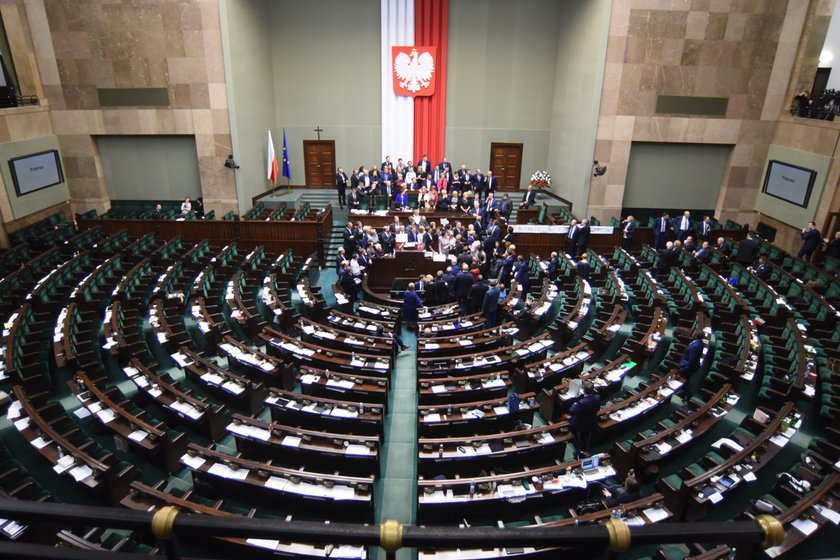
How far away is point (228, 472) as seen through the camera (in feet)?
23.3

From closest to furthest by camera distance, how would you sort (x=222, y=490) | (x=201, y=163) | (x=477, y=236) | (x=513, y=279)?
1. (x=222, y=490)
2. (x=513, y=279)
3. (x=477, y=236)
4. (x=201, y=163)

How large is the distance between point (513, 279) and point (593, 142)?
8962 mm

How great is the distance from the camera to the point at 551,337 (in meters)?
11.8

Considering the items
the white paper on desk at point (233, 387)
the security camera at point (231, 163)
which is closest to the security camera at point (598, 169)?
the security camera at point (231, 163)

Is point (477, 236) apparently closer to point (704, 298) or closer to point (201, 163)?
point (704, 298)

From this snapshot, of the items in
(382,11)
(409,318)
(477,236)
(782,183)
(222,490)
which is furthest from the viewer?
(382,11)

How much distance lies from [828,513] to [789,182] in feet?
53.9

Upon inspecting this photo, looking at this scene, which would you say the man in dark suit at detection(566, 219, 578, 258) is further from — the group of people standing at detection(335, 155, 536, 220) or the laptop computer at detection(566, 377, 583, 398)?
the laptop computer at detection(566, 377, 583, 398)

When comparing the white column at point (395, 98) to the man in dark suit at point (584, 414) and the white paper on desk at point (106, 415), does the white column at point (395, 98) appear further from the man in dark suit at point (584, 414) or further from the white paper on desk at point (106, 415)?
the man in dark suit at point (584, 414)

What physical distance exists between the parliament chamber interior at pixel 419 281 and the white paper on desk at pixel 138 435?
0.39 feet

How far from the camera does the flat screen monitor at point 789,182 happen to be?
58.0ft

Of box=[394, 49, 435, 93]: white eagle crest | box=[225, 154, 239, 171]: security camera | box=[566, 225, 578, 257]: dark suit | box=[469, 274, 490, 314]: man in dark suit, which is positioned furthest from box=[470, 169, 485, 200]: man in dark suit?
box=[225, 154, 239, 171]: security camera

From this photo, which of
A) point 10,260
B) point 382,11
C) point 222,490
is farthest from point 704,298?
point 10,260

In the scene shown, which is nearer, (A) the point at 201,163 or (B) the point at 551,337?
(B) the point at 551,337
